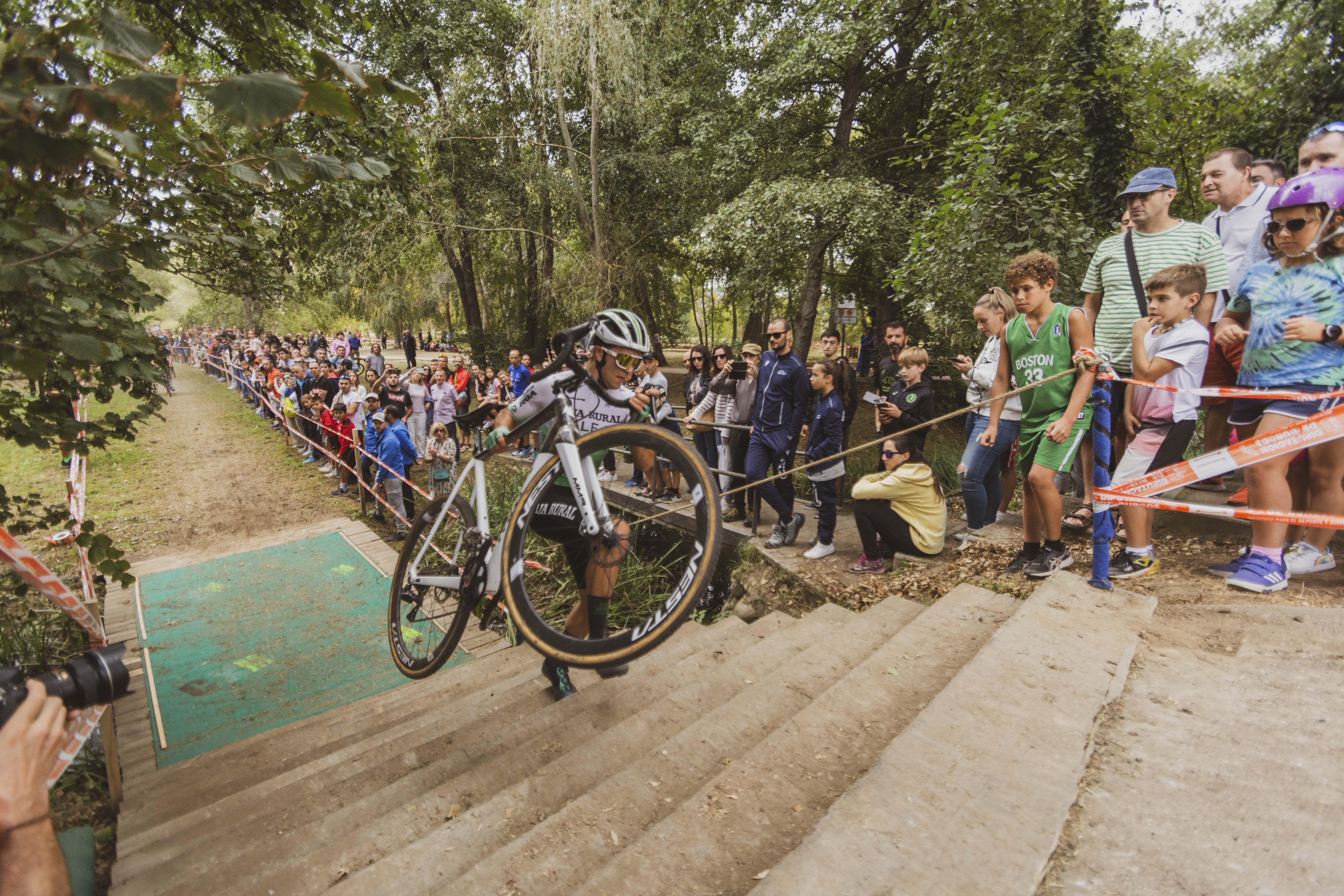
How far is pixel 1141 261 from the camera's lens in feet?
12.9

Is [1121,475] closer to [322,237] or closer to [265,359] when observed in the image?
[322,237]

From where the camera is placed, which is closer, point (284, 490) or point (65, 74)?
point (65, 74)

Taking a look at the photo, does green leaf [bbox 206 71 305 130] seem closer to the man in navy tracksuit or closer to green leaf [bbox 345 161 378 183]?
green leaf [bbox 345 161 378 183]

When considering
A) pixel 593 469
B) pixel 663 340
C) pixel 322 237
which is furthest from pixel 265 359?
pixel 593 469

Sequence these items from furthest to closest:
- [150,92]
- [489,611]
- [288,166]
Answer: [489,611] → [288,166] → [150,92]

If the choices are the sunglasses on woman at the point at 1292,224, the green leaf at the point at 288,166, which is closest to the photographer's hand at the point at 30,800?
the green leaf at the point at 288,166

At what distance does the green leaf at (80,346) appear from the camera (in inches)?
86.4

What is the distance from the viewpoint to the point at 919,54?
12125mm

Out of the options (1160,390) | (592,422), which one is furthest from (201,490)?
(1160,390)

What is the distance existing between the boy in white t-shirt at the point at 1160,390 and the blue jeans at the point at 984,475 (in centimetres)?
90

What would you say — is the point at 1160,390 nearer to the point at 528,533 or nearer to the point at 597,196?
the point at 528,533

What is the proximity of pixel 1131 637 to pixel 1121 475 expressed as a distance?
1166mm

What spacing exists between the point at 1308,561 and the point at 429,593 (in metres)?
5.33

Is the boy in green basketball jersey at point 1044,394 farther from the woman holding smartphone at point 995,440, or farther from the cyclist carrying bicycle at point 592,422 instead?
the cyclist carrying bicycle at point 592,422
